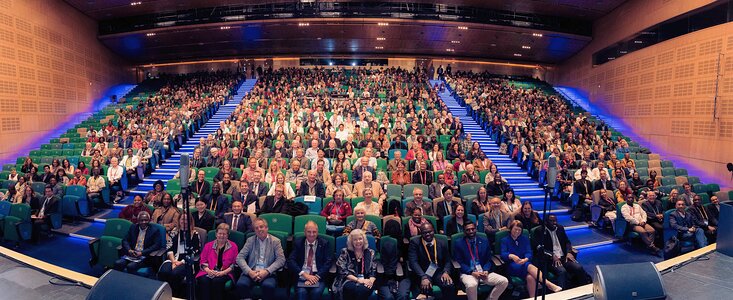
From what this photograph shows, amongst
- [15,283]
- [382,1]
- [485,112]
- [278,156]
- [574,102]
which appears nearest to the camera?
[15,283]

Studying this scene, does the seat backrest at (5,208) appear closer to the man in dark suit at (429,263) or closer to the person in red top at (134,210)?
the person in red top at (134,210)

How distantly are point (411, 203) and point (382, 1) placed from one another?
11.5 meters

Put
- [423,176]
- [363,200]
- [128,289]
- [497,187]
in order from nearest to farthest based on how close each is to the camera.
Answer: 1. [128,289]
2. [363,200]
3. [497,187]
4. [423,176]

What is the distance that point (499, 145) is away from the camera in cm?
985

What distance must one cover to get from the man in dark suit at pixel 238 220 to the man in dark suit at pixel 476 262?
7.66 feet

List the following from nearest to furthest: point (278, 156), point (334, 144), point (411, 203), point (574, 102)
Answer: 1. point (411, 203)
2. point (278, 156)
3. point (334, 144)
4. point (574, 102)

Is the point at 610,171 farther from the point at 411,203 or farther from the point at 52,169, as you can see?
the point at 52,169

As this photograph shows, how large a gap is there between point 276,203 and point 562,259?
3446 millimetres

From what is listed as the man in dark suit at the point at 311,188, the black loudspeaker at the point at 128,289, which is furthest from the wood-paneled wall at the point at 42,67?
the black loudspeaker at the point at 128,289

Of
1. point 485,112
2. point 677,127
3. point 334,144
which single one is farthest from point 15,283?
point 677,127

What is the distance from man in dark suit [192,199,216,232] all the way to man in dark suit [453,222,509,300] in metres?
2.77

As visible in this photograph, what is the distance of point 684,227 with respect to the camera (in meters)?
5.04

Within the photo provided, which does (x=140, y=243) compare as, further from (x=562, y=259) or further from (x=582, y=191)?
(x=582, y=191)

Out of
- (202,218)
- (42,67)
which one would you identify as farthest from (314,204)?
(42,67)
